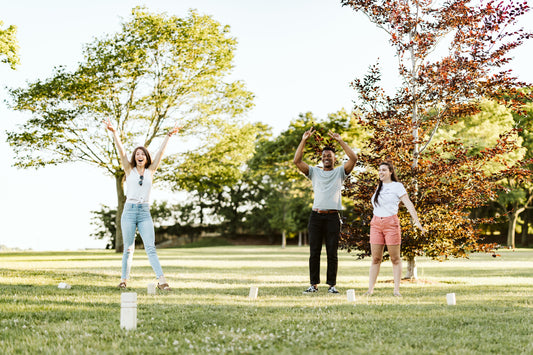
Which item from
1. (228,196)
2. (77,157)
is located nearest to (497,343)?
(77,157)

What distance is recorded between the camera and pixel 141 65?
27516 mm

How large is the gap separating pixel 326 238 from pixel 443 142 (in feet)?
15.6

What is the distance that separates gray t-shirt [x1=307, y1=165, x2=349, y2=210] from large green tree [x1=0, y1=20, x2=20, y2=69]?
1358 centimetres

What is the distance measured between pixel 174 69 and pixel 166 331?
2391 cm

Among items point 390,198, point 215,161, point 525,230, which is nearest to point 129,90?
point 215,161

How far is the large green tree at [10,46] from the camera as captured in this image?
57.3 ft

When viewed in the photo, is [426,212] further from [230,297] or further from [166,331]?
[166,331]

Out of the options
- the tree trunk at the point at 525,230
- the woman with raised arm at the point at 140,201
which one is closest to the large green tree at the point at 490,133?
the tree trunk at the point at 525,230

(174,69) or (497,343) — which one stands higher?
(174,69)

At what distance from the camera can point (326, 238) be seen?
8984 mm

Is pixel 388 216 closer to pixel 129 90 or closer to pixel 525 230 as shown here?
pixel 129 90

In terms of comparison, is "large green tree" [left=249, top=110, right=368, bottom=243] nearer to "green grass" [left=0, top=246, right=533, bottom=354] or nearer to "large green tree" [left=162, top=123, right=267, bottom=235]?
"large green tree" [left=162, top=123, right=267, bottom=235]

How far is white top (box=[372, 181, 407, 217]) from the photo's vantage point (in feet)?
27.0

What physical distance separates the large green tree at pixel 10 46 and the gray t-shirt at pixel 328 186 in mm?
13580
